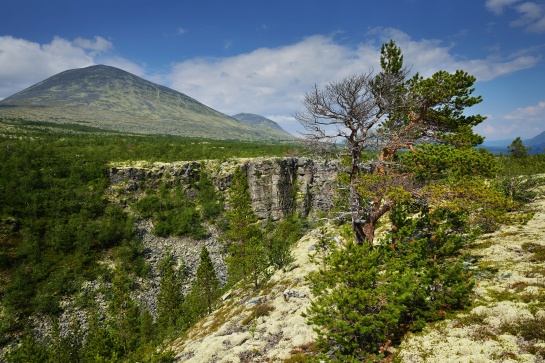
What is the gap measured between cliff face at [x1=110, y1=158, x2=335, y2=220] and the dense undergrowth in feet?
13.5

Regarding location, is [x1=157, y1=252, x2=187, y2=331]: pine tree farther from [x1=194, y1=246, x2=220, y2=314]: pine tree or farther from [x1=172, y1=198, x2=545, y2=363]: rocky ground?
[x1=172, y1=198, x2=545, y2=363]: rocky ground

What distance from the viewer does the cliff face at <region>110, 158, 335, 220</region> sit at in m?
80.2

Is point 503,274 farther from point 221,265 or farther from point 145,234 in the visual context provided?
point 145,234

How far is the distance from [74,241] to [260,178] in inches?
1956

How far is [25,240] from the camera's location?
181 feet

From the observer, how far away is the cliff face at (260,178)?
263 ft

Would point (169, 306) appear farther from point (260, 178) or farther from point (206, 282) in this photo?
point (260, 178)

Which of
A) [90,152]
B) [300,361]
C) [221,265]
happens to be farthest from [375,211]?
[90,152]

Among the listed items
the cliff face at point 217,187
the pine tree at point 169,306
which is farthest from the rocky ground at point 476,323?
the cliff face at point 217,187

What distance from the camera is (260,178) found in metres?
87.8

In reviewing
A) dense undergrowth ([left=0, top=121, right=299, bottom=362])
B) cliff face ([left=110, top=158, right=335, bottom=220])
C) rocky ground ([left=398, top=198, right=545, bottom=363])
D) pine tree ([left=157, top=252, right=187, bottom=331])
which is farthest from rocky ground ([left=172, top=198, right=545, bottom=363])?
cliff face ([left=110, top=158, right=335, bottom=220])

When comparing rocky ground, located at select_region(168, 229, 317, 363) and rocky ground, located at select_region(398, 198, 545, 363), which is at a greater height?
rocky ground, located at select_region(398, 198, 545, 363)

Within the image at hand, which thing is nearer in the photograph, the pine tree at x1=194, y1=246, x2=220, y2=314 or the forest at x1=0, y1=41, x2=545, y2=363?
the forest at x1=0, y1=41, x2=545, y2=363

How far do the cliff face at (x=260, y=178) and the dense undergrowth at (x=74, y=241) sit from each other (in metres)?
4.12
